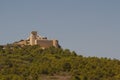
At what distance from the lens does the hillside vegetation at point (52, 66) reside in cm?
7828

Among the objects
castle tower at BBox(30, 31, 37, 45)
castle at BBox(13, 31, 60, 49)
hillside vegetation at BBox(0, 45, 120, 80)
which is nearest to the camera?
hillside vegetation at BBox(0, 45, 120, 80)

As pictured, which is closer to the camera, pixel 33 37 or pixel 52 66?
pixel 52 66

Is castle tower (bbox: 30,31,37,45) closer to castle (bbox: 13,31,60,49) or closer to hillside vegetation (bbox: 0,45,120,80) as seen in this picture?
castle (bbox: 13,31,60,49)

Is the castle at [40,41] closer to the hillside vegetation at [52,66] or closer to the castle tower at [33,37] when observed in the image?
the castle tower at [33,37]

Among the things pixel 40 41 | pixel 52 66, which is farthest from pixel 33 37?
pixel 52 66

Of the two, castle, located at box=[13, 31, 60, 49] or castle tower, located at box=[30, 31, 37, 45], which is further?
A: castle tower, located at box=[30, 31, 37, 45]

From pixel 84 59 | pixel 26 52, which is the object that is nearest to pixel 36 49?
pixel 26 52

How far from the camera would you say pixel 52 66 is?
279 feet

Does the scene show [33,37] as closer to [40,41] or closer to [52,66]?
[40,41]

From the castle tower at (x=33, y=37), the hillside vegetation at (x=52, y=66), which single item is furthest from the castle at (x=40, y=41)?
the hillside vegetation at (x=52, y=66)

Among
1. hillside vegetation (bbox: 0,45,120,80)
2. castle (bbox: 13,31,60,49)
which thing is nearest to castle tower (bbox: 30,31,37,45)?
castle (bbox: 13,31,60,49)

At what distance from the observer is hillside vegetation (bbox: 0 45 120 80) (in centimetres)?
7828

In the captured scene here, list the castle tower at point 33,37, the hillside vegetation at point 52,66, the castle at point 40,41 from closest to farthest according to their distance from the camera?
1. the hillside vegetation at point 52,66
2. the castle at point 40,41
3. the castle tower at point 33,37

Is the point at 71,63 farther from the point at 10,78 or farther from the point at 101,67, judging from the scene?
the point at 10,78
